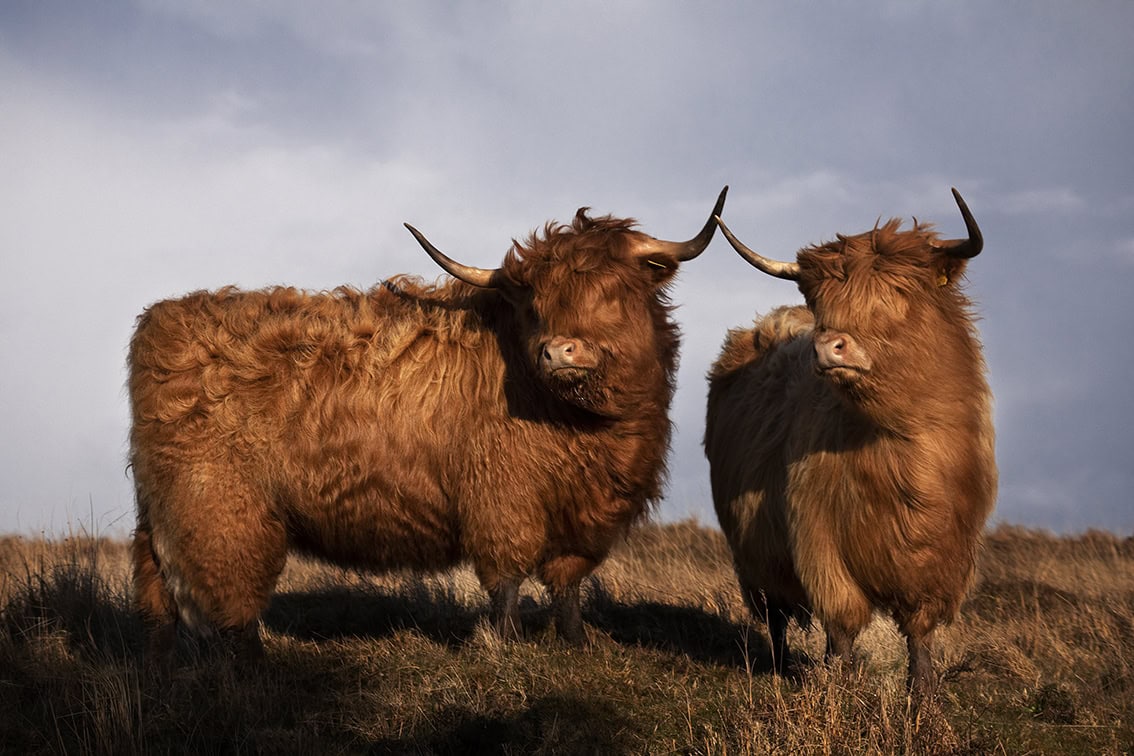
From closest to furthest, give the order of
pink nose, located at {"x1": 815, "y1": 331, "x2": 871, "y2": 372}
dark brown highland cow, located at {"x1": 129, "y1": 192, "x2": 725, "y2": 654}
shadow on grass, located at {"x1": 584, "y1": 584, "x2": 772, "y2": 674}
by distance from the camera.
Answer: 1. pink nose, located at {"x1": 815, "y1": 331, "x2": 871, "y2": 372}
2. dark brown highland cow, located at {"x1": 129, "y1": 192, "x2": 725, "y2": 654}
3. shadow on grass, located at {"x1": 584, "y1": 584, "x2": 772, "y2": 674}

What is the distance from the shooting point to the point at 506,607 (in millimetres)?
5699

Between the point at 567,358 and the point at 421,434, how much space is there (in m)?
1.04

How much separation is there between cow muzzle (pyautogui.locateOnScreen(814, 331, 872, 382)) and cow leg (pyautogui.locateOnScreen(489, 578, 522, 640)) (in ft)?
6.36

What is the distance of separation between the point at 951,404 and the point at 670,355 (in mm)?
1524

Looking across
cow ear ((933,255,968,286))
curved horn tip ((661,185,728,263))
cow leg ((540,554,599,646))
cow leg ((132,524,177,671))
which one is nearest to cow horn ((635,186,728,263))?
curved horn tip ((661,185,728,263))

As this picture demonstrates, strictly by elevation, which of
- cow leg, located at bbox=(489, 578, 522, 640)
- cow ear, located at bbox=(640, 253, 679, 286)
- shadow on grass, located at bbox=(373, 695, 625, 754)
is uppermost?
cow ear, located at bbox=(640, 253, 679, 286)

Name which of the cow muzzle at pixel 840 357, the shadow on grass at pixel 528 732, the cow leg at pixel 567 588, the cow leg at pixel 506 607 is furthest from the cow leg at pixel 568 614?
the cow muzzle at pixel 840 357

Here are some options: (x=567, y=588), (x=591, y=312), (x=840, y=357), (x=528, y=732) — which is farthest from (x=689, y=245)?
(x=528, y=732)

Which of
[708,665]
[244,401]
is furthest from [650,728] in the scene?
[244,401]

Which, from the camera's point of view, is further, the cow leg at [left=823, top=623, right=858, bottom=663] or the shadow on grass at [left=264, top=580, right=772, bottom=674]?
the shadow on grass at [left=264, top=580, right=772, bottom=674]

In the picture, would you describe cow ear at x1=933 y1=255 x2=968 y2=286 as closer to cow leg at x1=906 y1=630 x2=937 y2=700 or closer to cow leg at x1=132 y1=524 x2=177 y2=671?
cow leg at x1=906 y1=630 x2=937 y2=700

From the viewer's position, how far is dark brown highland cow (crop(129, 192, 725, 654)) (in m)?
5.64

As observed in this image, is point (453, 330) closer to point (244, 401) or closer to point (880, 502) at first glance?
point (244, 401)

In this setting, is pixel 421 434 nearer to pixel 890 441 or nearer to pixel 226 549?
pixel 226 549
